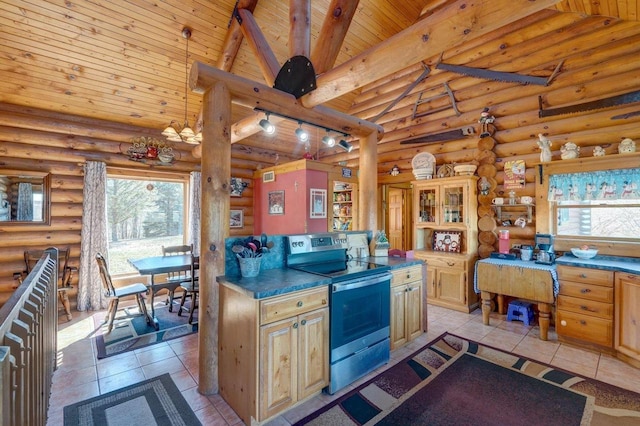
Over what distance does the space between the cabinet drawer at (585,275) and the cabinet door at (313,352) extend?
9.33 feet

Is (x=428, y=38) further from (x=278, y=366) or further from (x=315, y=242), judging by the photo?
(x=278, y=366)

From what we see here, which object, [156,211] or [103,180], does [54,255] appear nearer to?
[103,180]

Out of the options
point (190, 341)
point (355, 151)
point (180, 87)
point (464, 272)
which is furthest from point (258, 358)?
point (355, 151)

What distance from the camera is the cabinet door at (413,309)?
311 centimetres

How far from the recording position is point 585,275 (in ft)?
10.1

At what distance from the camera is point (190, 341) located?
10.9 ft

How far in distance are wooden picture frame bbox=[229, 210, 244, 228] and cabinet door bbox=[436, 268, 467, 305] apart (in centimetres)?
406

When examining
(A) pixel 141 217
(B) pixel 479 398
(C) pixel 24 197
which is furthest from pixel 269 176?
(B) pixel 479 398

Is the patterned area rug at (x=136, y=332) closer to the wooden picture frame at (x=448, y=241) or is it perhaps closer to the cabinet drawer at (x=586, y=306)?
the wooden picture frame at (x=448, y=241)

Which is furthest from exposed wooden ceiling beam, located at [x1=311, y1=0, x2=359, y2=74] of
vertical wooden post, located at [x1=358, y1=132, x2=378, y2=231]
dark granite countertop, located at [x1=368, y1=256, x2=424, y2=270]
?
dark granite countertop, located at [x1=368, y1=256, x2=424, y2=270]

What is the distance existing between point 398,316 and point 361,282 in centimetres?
85

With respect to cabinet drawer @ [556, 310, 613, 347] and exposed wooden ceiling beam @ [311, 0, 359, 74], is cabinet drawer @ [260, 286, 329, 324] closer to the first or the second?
exposed wooden ceiling beam @ [311, 0, 359, 74]

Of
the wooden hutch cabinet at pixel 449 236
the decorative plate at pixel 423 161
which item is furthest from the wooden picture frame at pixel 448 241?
the decorative plate at pixel 423 161

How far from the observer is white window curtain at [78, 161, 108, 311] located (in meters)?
4.41
